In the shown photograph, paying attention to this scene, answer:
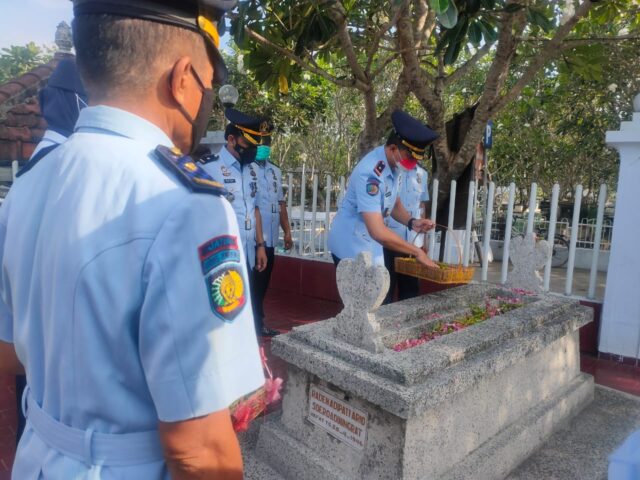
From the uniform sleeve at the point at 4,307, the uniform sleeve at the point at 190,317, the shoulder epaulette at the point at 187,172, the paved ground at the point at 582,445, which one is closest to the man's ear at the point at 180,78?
the shoulder epaulette at the point at 187,172

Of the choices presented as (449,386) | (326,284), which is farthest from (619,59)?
(449,386)

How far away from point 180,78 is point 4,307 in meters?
0.62

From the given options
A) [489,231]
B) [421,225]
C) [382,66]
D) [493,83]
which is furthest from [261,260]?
[382,66]

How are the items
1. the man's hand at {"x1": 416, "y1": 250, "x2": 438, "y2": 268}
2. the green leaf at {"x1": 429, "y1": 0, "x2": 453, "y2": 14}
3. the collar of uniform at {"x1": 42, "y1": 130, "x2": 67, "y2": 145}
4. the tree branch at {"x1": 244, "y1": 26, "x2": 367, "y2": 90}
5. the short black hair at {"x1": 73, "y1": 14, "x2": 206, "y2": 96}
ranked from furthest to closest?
the tree branch at {"x1": 244, "y1": 26, "x2": 367, "y2": 90} → the man's hand at {"x1": 416, "y1": 250, "x2": 438, "y2": 268} → the green leaf at {"x1": 429, "y1": 0, "x2": 453, "y2": 14} → the collar of uniform at {"x1": 42, "y1": 130, "x2": 67, "y2": 145} → the short black hair at {"x1": 73, "y1": 14, "x2": 206, "y2": 96}

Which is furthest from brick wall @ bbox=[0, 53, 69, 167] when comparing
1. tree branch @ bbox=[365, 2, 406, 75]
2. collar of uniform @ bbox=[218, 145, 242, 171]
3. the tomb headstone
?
the tomb headstone

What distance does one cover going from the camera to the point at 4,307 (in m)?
1.07

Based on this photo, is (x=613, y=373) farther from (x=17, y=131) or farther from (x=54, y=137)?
(x=17, y=131)

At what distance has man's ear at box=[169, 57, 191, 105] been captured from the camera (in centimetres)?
90

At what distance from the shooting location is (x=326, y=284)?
566 cm

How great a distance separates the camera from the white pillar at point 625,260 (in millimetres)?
3812

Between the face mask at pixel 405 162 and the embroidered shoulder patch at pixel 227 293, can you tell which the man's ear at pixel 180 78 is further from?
the face mask at pixel 405 162

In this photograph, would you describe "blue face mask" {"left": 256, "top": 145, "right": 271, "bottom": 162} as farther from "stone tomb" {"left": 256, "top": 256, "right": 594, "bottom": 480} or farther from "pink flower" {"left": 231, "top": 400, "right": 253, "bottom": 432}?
"pink flower" {"left": 231, "top": 400, "right": 253, "bottom": 432}

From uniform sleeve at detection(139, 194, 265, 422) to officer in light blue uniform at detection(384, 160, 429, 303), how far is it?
3.06 meters

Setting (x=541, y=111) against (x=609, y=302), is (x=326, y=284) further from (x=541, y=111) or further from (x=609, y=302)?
(x=541, y=111)
